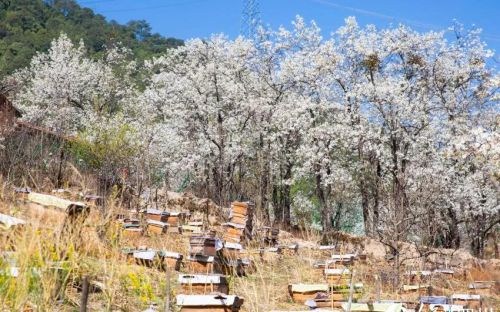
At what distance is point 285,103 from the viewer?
27844mm

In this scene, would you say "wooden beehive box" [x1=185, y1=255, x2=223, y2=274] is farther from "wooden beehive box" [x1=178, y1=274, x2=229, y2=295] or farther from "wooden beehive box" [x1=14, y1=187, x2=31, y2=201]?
"wooden beehive box" [x1=14, y1=187, x2=31, y2=201]

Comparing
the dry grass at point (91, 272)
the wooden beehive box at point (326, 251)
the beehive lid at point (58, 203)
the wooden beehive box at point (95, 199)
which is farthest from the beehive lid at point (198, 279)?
the wooden beehive box at point (326, 251)

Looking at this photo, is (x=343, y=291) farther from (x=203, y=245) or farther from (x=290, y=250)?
(x=290, y=250)

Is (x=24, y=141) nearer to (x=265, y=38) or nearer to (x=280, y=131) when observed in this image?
→ (x=280, y=131)

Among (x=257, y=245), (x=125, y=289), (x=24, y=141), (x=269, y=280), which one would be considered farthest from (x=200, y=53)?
(x=125, y=289)

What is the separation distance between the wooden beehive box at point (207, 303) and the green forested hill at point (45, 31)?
45.6m

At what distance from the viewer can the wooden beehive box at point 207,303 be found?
644 cm

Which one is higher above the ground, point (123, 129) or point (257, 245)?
point (123, 129)

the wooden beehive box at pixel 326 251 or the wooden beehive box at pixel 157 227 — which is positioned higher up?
the wooden beehive box at pixel 157 227

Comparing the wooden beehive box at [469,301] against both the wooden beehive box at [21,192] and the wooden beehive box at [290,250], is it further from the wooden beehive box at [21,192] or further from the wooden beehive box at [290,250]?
the wooden beehive box at [21,192]

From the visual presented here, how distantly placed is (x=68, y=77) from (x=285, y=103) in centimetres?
1933

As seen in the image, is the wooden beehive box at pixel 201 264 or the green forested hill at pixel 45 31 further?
the green forested hill at pixel 45 31

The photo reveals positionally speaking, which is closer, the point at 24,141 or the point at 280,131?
the point at 24,141

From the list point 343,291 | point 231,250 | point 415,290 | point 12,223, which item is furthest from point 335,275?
point 12,223
